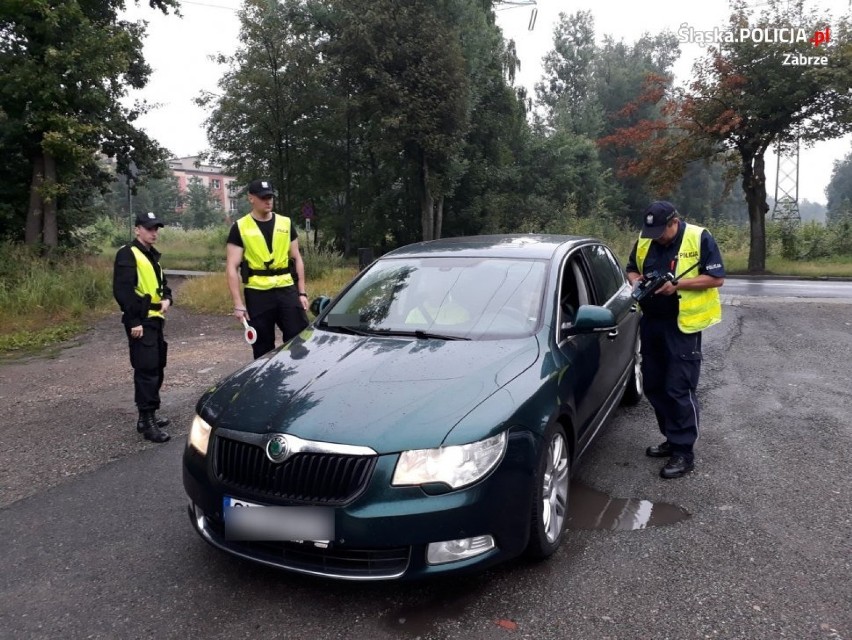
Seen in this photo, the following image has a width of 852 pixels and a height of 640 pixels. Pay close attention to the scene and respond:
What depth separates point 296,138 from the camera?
2845cm

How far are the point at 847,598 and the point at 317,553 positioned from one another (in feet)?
7.35

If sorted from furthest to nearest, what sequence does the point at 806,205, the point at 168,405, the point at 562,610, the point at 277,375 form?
the point at 806,205 < the point at 168,405 < the point at 277,375 < the point at 562,610

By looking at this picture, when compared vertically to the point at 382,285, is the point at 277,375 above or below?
below

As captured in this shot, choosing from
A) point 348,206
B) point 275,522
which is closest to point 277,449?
point 275,522

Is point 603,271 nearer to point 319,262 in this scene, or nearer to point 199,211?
point 319,262

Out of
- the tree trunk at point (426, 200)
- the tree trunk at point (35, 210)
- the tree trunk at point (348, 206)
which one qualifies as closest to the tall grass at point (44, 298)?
the tree trunk at point (35, 210)

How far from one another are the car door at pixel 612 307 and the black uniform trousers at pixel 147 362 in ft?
11.0

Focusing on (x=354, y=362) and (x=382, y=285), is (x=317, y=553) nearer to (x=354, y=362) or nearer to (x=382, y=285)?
(x=354, y=362)

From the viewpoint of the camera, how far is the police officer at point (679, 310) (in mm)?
4004

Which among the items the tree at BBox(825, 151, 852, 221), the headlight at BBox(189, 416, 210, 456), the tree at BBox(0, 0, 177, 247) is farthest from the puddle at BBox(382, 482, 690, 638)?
the tree at BBox(825, 151, 852, 221)

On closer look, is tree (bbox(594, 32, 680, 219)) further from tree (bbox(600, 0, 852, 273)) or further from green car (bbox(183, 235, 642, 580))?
green car (bbox(183, 235, 642, 580))

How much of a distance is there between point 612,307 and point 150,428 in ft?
12.0

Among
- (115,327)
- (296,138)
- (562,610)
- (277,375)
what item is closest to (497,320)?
(277,375)

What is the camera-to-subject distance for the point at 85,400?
6.28 meters
